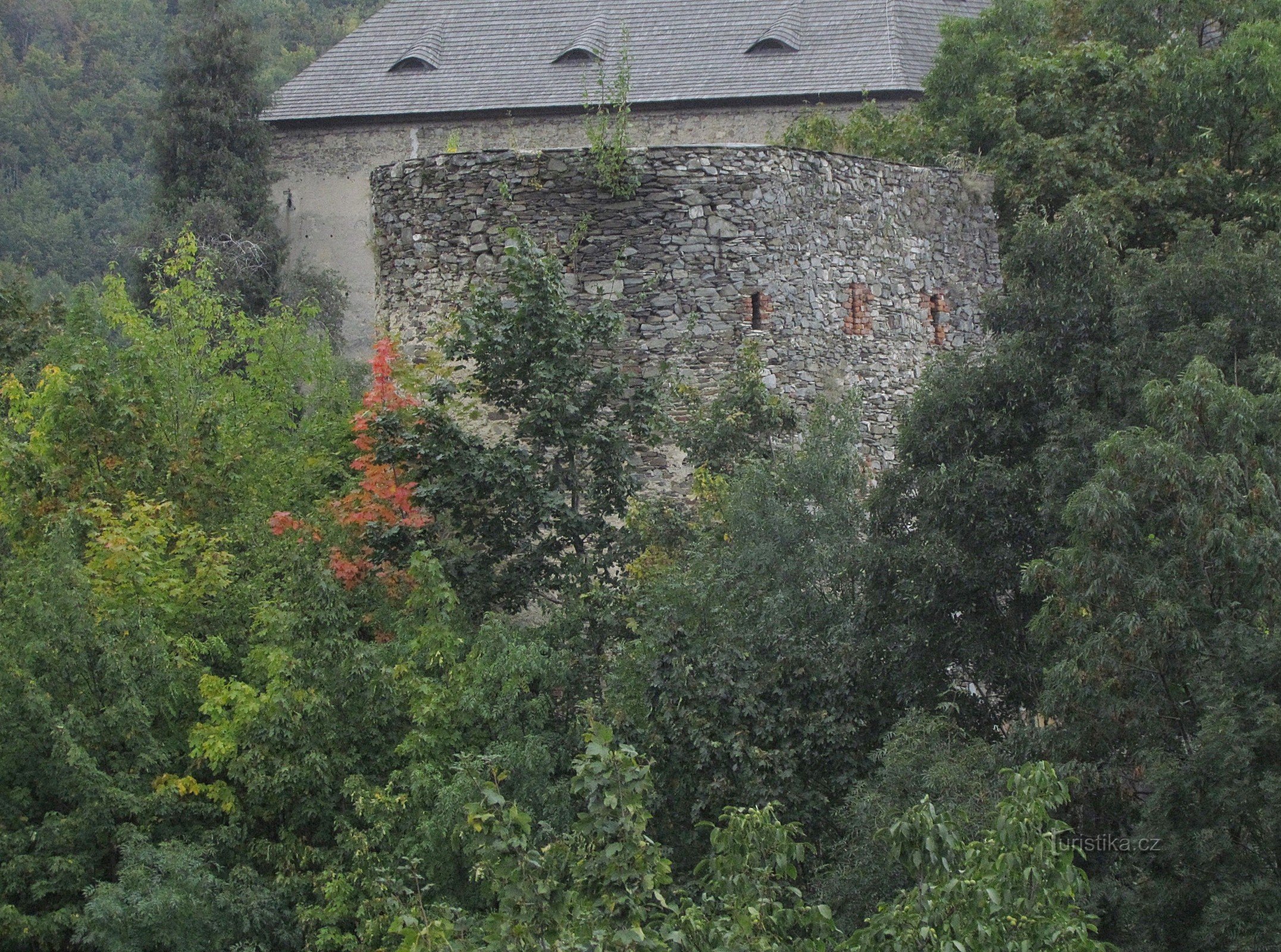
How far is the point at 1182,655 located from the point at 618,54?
2377 centimetres

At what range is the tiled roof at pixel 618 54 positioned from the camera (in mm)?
31094

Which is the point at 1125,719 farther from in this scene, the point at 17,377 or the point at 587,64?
the point at 587,64

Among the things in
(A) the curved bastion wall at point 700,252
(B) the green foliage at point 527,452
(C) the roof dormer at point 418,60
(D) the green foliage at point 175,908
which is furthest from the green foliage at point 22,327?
(C) the roof dormer at point 418,60

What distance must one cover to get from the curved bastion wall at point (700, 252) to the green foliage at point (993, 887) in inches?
291

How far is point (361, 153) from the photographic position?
109 feet

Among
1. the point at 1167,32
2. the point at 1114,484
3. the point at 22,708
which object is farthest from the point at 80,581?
the point at 1167,32

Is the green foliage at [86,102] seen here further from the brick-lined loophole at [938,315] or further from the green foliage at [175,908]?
the green foliage at [175,908]

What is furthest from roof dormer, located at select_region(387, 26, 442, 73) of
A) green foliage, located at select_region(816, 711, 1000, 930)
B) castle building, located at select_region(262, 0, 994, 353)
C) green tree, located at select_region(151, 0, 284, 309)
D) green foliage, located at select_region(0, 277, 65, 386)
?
green foliage, located at select_region(816, 711, 1000, 930)

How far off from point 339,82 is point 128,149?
27230 millimetres

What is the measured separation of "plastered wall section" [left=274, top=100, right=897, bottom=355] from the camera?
3119 centimetres

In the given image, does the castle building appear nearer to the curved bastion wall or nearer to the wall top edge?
the wall top edge

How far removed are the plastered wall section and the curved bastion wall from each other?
14.9 m

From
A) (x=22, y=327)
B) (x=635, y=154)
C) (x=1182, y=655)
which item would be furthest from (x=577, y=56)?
(x=1182, y=655)

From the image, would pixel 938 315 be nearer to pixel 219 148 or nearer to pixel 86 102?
pixel 219 148
